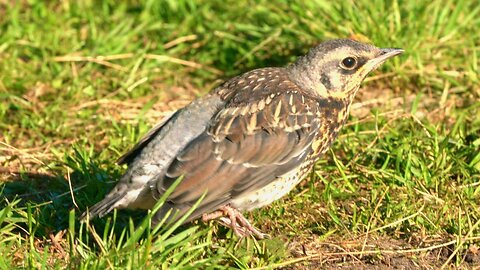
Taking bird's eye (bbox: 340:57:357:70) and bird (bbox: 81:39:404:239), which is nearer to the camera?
bird (bbox: 81:39:404:239)

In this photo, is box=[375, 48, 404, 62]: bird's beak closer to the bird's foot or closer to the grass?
the grass

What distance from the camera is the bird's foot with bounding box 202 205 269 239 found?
6010mm

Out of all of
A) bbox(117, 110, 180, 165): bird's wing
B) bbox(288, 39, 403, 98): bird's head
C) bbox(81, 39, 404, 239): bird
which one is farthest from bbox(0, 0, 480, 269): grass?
bbox(288, 39, 403, 98): bird's head

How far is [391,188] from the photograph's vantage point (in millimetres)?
6789

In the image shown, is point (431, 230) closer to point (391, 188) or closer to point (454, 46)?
point (391, 188)

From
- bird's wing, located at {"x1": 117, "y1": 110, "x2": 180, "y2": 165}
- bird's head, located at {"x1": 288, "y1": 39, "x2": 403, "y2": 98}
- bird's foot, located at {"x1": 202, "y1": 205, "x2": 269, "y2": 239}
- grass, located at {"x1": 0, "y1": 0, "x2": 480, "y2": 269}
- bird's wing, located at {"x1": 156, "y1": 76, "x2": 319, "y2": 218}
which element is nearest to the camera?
bird's wing, located at {"x1": 156, "y1": 76, "x2": 319, "y2": 218}

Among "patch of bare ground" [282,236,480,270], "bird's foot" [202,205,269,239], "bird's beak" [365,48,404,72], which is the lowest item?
"patch of bare ground" [282,236,480,270]

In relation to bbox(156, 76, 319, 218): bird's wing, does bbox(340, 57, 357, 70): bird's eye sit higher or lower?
higher

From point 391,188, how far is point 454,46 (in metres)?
2.25

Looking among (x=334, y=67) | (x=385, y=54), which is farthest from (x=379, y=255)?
(x=385, y=54)

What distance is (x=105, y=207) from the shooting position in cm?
582

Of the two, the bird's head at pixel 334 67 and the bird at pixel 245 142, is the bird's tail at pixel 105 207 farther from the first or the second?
the bird's head at pixel 334 67

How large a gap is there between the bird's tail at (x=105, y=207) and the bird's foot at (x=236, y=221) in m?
0.55

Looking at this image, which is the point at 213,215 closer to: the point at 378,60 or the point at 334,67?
the point at 334,67
